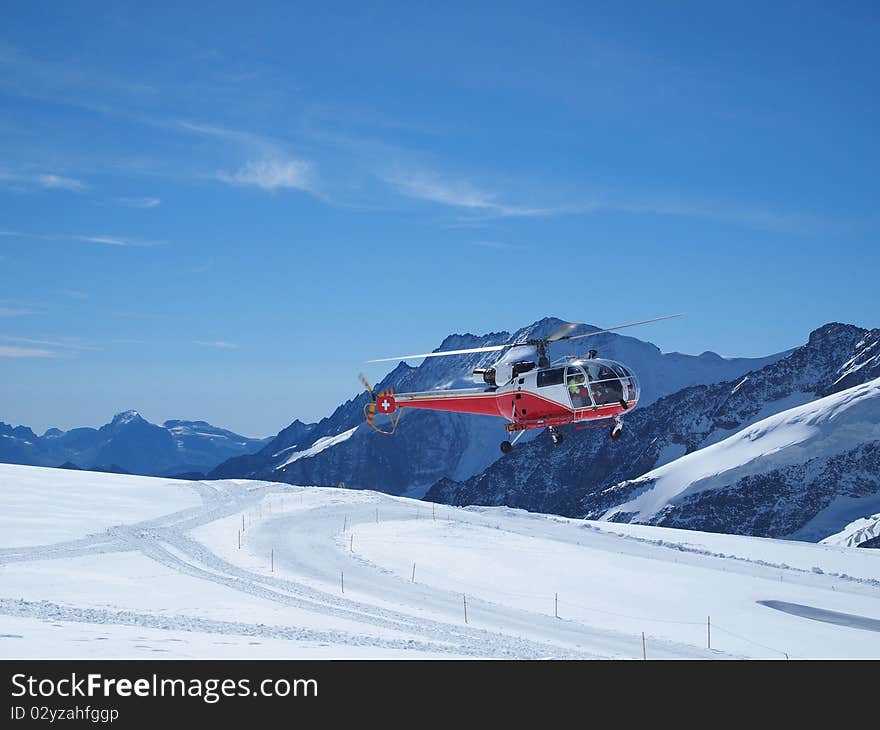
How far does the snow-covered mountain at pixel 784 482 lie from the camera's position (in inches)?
6432

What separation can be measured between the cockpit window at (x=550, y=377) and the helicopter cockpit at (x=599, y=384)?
0.81 feet

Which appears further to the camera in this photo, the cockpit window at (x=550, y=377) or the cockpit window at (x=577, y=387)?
the cockpit window at (x=550, y=377)

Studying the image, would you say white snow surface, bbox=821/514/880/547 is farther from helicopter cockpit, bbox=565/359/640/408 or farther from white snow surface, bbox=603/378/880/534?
helicopter cockpit, bbox=565/359/640/408

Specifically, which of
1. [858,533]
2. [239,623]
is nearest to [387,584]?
[239,623]

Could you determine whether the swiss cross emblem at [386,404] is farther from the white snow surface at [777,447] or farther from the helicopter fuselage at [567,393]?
the white snow surface at [777,447]

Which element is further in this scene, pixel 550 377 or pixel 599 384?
pixel 550 377

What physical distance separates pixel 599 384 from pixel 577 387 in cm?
73

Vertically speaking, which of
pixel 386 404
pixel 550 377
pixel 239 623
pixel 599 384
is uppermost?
pixel 550 377

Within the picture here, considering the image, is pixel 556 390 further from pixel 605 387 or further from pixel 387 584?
pixel 387 584

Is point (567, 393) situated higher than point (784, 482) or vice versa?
point (567, 393)

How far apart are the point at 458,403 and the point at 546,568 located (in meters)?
13.1

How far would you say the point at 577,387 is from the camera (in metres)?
28.2

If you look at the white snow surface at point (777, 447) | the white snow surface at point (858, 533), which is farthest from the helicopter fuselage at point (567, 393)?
the white snow surface at point (777, 447)
